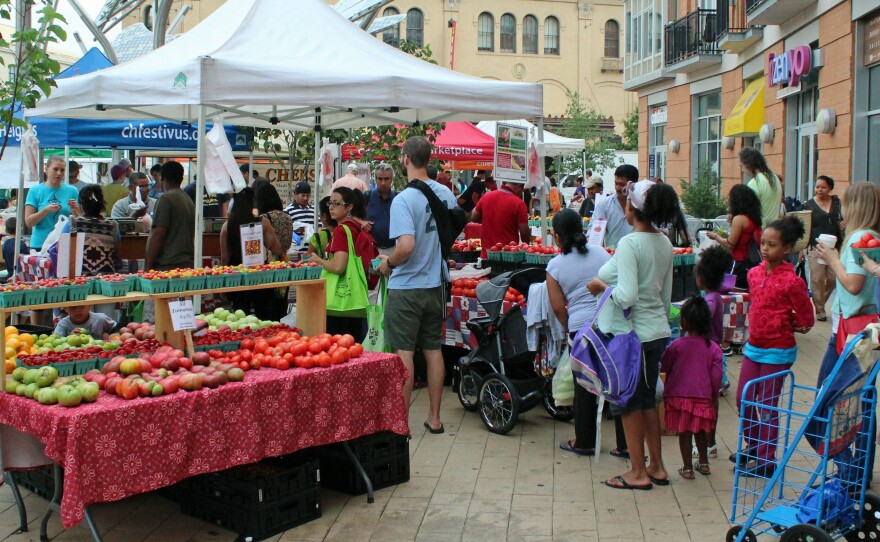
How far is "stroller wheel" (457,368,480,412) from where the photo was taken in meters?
7.68

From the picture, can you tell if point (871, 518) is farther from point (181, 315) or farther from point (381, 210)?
point (381, 210)

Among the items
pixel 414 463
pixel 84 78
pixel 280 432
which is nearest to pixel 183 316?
pixel 280 432

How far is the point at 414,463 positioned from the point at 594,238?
10.1 ft

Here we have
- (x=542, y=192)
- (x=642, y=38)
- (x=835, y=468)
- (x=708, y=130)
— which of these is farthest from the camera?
(x=642, y=38)

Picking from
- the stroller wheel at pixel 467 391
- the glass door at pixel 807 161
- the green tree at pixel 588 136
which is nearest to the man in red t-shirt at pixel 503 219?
the stroller wheel at pixel 467 391

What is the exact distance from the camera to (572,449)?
6.68 metres

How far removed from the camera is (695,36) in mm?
25719

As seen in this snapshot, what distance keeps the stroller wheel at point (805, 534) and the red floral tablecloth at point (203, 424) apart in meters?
2.37

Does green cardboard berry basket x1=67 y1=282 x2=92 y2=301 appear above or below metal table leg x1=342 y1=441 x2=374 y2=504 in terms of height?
above

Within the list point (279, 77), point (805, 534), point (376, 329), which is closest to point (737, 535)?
point (805, 534)

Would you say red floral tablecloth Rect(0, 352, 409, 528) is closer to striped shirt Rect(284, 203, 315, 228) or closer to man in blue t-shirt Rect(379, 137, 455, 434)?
man in blue t-shirt Rect(379, 137, 455, 434)

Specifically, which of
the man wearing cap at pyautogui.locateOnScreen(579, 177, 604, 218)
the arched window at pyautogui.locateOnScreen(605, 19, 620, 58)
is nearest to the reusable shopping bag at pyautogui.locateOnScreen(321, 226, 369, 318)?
the man wearing cap at pyautogui.locateOnScreen(579, 177, 604, 218)

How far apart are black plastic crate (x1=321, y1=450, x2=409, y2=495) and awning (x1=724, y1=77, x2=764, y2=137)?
1756 centimetres

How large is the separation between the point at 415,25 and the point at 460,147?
36105 mm
